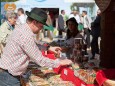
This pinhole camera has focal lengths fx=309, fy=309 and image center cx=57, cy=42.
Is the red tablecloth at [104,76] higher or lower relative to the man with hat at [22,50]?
lower

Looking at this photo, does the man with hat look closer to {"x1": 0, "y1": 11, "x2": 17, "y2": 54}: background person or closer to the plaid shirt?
the plaid shirt

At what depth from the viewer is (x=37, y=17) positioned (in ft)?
11.5

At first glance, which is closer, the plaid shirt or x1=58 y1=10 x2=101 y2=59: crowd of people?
the plaid shirt

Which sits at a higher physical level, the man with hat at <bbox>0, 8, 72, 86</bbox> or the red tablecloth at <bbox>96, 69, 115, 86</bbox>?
the man with hat at <bbox>0, 8, 72, 86</bbox>

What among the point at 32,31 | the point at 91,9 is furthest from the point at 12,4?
the point at 32,31

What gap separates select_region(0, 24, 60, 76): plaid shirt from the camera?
3498mm

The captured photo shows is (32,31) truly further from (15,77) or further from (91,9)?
(91,9)

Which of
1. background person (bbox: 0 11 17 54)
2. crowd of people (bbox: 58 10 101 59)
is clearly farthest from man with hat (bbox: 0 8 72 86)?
background person (bbox: 0 11 17 54)

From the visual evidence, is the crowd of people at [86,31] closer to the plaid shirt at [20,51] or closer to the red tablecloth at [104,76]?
the red tablecloth at [104,76]

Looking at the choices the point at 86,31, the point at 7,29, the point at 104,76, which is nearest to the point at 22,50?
the point at 104,76

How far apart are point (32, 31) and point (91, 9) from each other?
44.4ft

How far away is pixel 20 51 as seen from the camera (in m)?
3.54

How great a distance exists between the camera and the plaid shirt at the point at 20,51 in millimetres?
3498

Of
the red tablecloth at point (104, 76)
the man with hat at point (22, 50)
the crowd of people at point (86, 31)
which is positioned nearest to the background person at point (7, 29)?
the crowd of people at point (86, 31)
